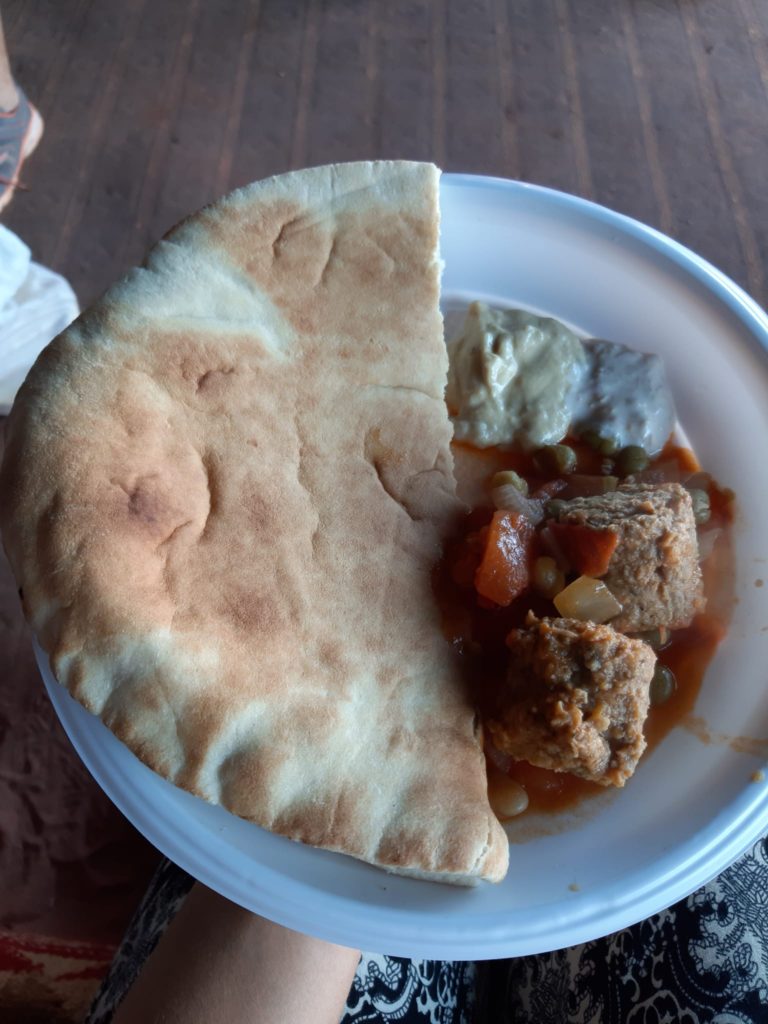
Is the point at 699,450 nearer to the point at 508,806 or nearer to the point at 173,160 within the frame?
the point at 508,806

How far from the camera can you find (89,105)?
3.57 metres

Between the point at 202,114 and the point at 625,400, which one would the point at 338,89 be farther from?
the point at 625,400

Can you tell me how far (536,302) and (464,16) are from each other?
234 cm

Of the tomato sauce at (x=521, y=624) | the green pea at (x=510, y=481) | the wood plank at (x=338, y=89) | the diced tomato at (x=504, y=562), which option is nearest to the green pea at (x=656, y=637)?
the tomato sauce at (x=521, y=624)

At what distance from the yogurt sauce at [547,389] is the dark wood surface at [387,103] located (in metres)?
1.23

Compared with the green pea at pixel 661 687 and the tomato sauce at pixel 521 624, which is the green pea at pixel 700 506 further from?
the green pea at pixel 661 687

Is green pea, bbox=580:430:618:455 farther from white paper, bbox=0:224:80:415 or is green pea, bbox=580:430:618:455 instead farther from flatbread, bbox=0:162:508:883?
white paper, bbox=0:224:80:415

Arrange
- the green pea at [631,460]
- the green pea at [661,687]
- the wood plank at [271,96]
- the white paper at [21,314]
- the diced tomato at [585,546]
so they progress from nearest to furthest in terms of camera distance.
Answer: the diced tomato at [585,546], the green pea at [661,687], the green pea at [631,460], the white paper at [21,314], the wood plank at [271,96]

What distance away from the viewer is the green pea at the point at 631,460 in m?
2.09

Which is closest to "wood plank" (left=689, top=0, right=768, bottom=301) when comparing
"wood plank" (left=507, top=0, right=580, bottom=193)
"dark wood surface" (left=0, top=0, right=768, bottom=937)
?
"dark wood surface" (left=0, top=0, right=768, bottom=937)

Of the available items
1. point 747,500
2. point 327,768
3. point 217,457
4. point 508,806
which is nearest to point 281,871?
point 327,768

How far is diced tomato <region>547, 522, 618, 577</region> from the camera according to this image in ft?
5.59

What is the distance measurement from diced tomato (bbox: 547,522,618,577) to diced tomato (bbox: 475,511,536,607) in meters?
0.08

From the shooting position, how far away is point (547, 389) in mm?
2174
